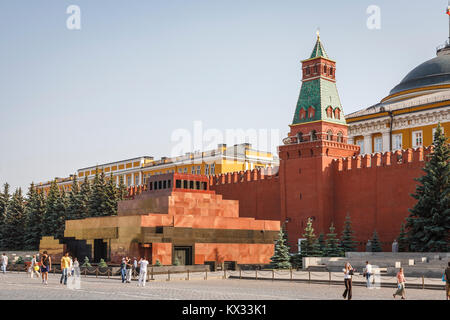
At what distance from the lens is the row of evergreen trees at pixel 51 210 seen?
42406 mm

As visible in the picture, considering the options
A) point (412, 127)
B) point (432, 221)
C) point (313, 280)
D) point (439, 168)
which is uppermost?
point (412, 127)

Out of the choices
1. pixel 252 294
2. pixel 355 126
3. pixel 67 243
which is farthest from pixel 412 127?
pixel 252 294

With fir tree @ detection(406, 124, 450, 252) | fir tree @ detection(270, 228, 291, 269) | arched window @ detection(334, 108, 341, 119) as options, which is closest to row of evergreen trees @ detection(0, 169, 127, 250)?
fir tree @ detection(270, 228, 291, 269)

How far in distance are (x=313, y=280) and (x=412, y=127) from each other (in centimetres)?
2035

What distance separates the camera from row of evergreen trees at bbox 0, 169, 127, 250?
4241 cm

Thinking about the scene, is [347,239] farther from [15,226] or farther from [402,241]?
[15,226]

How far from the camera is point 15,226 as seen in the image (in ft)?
156

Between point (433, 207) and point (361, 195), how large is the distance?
584cm

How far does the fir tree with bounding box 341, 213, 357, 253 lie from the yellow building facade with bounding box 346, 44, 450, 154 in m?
10.3

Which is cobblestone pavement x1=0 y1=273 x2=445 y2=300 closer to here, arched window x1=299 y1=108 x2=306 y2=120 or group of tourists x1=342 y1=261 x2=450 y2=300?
group of tourists x1=342 y1=261 x2=450 y2=300
